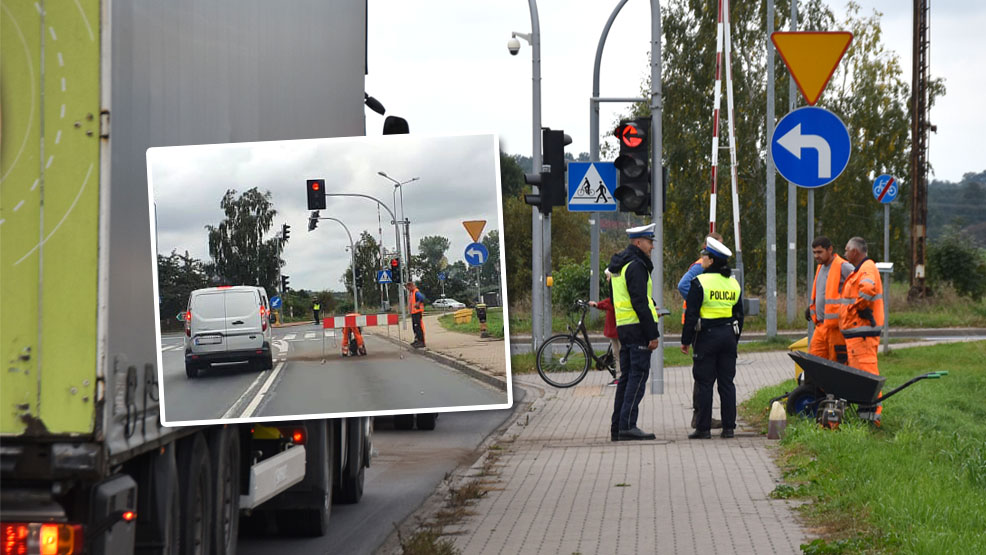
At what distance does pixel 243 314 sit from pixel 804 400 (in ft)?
27.7

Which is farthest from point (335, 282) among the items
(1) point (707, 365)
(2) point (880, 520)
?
(1) point (707, 365)

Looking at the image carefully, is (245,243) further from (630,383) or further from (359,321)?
(630,383)

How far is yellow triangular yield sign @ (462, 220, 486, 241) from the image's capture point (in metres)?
4.91

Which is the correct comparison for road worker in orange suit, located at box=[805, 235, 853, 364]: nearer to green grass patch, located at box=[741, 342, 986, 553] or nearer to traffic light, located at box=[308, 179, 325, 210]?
green grass patch, located at box=[741, 342, 986, 553]

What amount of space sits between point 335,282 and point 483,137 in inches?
33.8

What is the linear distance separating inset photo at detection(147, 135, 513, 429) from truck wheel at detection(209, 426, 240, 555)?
1214mm

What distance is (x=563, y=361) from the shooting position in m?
19.0

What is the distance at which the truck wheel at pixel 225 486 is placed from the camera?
620cm

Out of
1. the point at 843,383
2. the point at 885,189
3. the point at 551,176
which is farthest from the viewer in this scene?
the point at 885,189

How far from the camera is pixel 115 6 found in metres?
4.57

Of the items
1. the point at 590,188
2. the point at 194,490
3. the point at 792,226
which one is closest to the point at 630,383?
the point at 590,188

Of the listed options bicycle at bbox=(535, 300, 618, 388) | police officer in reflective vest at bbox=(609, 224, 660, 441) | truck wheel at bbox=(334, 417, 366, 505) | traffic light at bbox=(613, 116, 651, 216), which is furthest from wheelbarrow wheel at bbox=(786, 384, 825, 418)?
bicycle at bbox=(535, 300, 618, 388)

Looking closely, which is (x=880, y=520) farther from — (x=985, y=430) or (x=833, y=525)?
(x=985, y=430)

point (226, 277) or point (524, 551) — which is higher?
point (226, 277)
